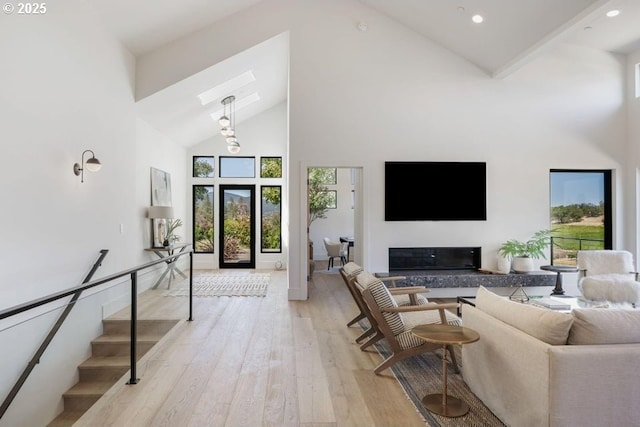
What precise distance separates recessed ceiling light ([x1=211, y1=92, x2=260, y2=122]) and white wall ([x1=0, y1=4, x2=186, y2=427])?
281 centimetres

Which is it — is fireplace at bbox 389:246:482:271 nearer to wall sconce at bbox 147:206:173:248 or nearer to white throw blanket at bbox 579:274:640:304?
white throw blanket at bbox 579:274:640:304

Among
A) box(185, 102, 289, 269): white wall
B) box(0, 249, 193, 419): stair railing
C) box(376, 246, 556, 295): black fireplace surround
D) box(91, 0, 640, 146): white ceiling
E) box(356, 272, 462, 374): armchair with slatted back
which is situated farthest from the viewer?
box(185, 102, 289, 269): white wall

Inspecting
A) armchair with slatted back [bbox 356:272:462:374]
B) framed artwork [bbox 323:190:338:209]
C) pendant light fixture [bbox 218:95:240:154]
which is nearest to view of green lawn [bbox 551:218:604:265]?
armchair with slatted back [bbox 356:272:462:374]

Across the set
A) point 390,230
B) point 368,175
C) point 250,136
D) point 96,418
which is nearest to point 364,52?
point 368,175

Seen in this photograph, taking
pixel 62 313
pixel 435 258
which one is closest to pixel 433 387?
pixel 62 313

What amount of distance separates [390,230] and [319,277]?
269 centimetres

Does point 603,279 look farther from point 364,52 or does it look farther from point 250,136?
point 250,136

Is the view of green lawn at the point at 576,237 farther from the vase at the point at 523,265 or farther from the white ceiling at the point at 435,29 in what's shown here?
the white ceiling at the point at 435,29

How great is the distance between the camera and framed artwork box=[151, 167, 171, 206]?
704 cm

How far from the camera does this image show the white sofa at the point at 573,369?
7.09ft

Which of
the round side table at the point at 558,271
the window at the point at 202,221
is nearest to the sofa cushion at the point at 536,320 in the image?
the round side table at the point at 558,271

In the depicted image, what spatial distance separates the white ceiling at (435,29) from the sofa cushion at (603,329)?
3.81m

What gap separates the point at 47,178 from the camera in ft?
12.3

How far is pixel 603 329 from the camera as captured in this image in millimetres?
2264
